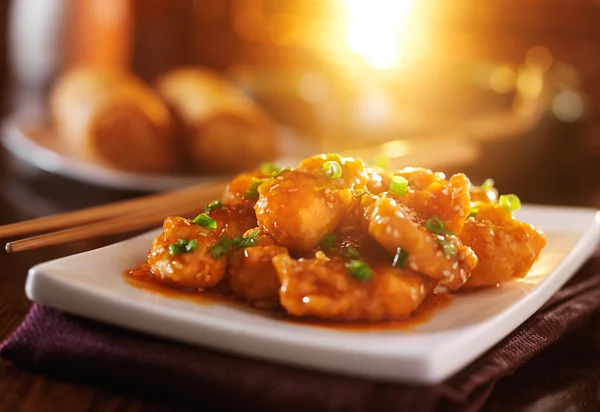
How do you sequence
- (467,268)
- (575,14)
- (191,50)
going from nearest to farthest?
(467,268), (575,14), (191,50)

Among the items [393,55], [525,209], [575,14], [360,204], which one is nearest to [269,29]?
[393,55]

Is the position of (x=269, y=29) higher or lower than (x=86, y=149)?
higher

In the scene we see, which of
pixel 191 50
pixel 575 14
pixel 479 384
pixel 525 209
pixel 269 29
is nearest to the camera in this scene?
pixel 479 384

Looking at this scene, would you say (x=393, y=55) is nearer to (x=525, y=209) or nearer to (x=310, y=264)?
(x=525, y=209)

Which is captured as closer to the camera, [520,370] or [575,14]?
[520,370]

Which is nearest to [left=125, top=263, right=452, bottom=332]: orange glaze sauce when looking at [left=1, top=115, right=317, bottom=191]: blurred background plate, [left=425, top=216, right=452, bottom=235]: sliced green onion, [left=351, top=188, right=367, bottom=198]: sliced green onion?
[left=425, top=216, right=452, bottom=235]: sliced green onion

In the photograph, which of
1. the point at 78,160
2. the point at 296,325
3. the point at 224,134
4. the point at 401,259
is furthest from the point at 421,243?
the point at 78,160

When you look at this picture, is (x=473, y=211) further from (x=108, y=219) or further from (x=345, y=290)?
(x=108, y=219)
